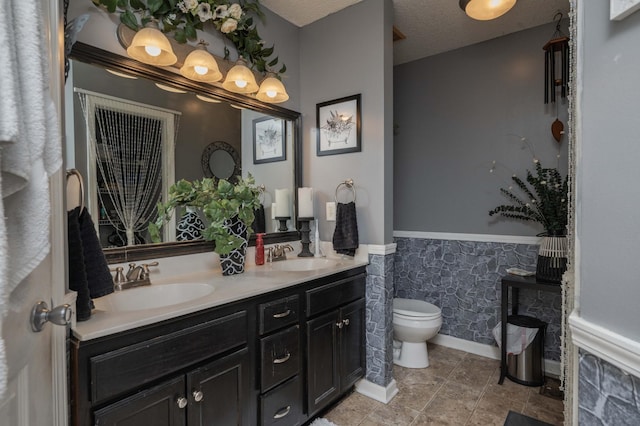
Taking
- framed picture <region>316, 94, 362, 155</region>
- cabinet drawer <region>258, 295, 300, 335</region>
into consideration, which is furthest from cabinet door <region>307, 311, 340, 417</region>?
framed picture <region>316, 94, 362, 155</region>

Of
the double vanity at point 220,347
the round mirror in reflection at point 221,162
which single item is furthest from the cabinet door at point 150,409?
the round mirror in reflection at point 221,162

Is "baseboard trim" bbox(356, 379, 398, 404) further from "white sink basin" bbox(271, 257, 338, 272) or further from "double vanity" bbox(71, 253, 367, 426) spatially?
"white sink basin" bbox(271, 257, 338, 272)

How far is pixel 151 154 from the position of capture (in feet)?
5.42

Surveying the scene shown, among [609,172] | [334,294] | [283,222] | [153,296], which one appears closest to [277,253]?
[283,222]

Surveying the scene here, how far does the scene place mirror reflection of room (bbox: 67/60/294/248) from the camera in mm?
1436

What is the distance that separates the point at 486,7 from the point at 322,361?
2.23 meters

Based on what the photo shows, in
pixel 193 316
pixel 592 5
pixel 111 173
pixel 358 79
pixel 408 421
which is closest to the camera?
pixel 592 5

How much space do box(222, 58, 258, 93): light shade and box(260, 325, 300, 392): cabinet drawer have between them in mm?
1457

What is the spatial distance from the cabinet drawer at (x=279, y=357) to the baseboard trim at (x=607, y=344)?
1158mm

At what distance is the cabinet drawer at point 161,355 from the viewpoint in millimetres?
987

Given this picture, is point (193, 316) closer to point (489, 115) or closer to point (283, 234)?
point (283, 234)

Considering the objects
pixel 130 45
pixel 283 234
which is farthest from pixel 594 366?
pixel 130 45

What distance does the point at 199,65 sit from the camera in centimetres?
169

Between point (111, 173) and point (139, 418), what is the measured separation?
1053 mm
